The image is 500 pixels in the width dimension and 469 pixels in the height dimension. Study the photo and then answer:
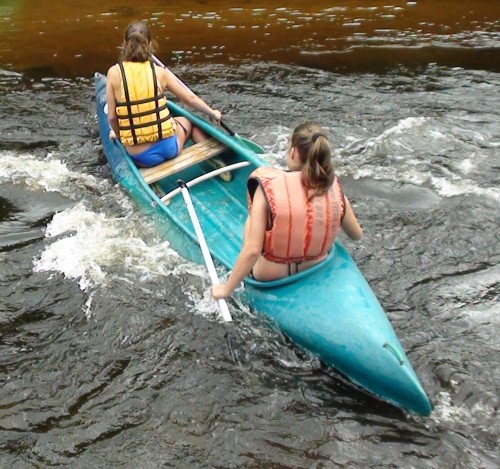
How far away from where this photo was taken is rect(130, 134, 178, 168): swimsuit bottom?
17.2 ft

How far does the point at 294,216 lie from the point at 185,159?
2328 mm

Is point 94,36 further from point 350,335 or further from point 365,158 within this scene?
point 350,335

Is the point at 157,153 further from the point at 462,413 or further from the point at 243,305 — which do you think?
the point at 462,413

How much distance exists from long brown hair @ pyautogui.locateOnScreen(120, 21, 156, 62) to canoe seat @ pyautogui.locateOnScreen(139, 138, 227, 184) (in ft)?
2.94

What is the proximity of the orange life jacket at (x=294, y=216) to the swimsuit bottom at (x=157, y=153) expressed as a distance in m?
2.01

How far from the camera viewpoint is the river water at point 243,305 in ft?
10.4

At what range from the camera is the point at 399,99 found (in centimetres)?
725

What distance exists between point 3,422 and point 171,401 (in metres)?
0.92

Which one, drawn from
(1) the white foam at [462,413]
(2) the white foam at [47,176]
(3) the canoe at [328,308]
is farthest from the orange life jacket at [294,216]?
(2) the white foam at [47,176]

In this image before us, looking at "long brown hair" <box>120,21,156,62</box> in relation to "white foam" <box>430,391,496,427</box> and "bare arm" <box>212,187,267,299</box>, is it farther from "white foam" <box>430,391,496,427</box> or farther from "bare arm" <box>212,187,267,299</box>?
"white foam" <box>430,391,496,427</box>

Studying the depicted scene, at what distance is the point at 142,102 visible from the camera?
503 cm

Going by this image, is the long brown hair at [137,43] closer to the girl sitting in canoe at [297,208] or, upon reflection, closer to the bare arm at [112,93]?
the bare arm at [112,93]

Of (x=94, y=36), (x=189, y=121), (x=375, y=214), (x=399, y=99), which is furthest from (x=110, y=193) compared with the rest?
(x=94, y=36)

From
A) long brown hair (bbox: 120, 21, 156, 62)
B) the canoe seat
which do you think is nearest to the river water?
the canoe seat
